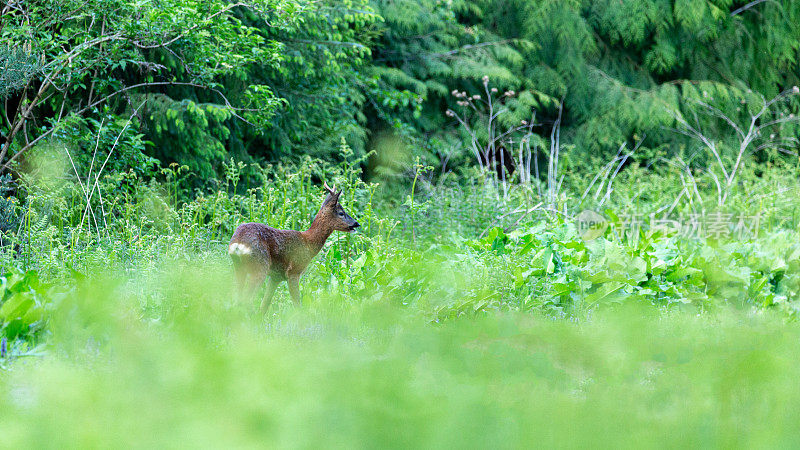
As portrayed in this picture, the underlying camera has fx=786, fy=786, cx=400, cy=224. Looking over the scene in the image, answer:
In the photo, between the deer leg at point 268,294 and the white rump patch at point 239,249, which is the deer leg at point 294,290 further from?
the white rump patch at point 239,249

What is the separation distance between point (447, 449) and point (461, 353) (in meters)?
0.57

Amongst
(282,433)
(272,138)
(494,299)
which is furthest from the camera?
(272,138)

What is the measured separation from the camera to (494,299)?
4.07 metres

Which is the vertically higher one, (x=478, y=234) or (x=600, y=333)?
(x=600, y=333)

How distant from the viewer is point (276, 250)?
3615 millimetres

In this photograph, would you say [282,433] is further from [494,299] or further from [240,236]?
[494,299]

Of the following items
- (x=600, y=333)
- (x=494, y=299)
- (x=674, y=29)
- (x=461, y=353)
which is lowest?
(x=674, y=29)

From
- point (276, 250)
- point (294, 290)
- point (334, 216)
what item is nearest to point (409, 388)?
point (276, 250)

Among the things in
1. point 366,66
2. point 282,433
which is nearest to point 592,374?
point 282,433

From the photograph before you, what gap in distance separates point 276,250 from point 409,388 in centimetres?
217

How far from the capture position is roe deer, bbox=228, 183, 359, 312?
3.45m

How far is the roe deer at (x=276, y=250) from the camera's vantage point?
345 centimetres

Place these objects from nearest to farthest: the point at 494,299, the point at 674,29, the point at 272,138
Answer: the point at 494,299 < the point at 272,138 < the point at 674,29

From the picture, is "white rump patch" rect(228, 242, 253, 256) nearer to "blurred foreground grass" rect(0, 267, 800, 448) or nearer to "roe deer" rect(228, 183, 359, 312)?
"roe deer" rect(228, 183, 359, 312)
